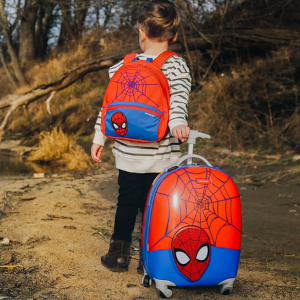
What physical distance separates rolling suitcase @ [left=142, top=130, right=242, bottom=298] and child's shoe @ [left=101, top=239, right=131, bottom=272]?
16.1 inches

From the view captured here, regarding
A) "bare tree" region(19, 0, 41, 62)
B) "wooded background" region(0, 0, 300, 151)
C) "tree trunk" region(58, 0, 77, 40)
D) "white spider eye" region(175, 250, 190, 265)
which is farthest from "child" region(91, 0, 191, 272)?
"bare tree" region(19, 0, 41, 62)

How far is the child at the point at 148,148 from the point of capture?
2258mm

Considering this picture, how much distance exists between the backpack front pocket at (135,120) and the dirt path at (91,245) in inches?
33.3

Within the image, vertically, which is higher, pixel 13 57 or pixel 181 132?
pixel 13 57

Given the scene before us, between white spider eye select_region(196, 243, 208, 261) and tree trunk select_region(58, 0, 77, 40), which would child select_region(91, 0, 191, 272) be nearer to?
white spider eye select_region(196, 243, 208, 261)

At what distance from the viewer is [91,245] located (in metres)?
2.81

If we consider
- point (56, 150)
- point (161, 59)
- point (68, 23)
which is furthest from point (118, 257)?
point (68, 23)

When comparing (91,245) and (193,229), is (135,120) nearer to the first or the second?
(193,229)

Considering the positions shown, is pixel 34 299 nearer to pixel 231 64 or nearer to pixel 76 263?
pixel 76 263

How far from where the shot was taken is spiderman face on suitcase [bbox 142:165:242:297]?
6.31ft

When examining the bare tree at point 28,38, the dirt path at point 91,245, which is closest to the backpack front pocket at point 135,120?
the dirt path at point 91,245

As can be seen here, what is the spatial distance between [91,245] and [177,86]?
134cm

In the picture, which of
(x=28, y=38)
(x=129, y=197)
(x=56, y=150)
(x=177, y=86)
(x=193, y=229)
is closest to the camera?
→ (x=193, y=229)

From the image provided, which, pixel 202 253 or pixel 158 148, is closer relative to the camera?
pixel 202 253
